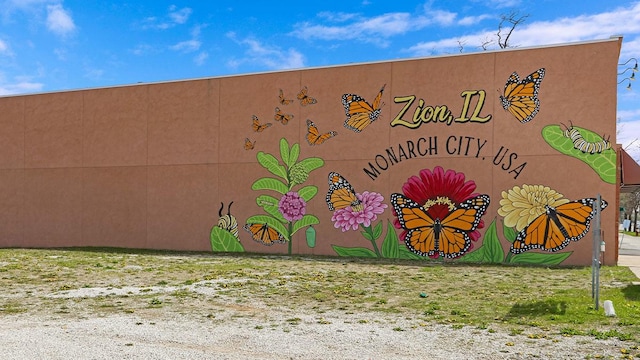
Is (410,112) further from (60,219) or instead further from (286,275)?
(60,219)

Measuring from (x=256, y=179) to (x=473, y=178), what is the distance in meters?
6.81

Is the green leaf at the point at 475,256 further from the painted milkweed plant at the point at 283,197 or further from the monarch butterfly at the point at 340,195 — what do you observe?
the painted milkweed plant at the point at 283,197

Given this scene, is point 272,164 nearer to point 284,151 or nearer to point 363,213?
point 284,151

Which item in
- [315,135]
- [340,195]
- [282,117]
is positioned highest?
[282,117]

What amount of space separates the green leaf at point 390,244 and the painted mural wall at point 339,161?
41 mm

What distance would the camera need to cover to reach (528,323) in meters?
7.27

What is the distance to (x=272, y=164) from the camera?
18719mm

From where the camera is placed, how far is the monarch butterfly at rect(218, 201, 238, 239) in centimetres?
1916

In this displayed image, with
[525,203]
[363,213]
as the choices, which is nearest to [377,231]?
[363,213]

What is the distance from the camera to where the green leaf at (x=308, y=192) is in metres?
18.1

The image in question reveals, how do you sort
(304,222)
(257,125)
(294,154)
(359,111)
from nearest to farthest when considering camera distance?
(359,111) → (304,222) → (294,154) → (257,125)

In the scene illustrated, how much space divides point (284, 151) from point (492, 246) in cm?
692

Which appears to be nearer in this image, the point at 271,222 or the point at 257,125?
the point at 271,222

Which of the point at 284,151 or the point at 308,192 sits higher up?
the point at 284,151
